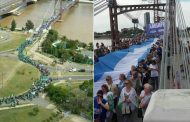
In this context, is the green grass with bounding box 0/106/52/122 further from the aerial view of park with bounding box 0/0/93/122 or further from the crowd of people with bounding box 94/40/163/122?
the crowd of people with bounding box 94/40/163/122

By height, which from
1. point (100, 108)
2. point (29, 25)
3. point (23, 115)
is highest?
point (29, 25)

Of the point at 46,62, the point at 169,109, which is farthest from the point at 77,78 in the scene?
the point at 169,109

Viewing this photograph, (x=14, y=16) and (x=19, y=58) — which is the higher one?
(x=14, y=16)

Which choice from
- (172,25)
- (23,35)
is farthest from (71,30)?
(172,25)

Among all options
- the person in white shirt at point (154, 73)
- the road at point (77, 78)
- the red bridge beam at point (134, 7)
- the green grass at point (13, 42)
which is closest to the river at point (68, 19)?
the green grass at point (13, 42)

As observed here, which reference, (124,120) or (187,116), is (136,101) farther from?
(187,116)

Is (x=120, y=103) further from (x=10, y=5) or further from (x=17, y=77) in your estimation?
(x=10, y=5)

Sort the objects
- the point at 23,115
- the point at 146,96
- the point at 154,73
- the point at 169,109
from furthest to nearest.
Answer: the point at 23,115 < the point at 154,73 < the point at 146,96 < the point at 169,109
